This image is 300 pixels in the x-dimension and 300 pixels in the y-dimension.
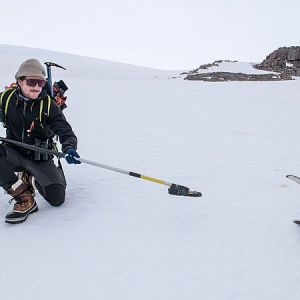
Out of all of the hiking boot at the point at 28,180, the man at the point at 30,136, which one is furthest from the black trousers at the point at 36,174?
the hiking boot at the point at 28,180

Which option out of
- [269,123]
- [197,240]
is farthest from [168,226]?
[269,123]

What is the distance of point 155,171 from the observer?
4012mm

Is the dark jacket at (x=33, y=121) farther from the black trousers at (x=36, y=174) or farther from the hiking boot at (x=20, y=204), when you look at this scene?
the hiking boot at (x=20, y=204)

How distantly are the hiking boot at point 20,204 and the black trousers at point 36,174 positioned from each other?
0.19 ft

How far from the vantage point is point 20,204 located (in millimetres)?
2771

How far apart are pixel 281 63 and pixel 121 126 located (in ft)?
93.9

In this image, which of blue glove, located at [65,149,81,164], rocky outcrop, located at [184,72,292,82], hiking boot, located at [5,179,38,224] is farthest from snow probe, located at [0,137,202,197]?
rocky outcrop, located at [184,72,292,82]

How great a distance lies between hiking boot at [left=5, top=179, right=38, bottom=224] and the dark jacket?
350mm

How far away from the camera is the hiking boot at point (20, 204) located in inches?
105

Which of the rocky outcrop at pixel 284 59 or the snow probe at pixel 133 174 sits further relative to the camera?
the rocky outcrop at pixel 284 59

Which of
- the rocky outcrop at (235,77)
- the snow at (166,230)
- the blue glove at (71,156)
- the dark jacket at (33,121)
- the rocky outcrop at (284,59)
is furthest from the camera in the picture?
the rocky outcrop at (284,59)

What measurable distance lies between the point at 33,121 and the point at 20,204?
0.72 meters

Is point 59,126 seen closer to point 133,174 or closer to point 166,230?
point 133,174

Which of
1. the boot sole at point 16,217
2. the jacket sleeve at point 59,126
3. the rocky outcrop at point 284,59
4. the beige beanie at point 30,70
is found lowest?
the boot sole at point 16,217
